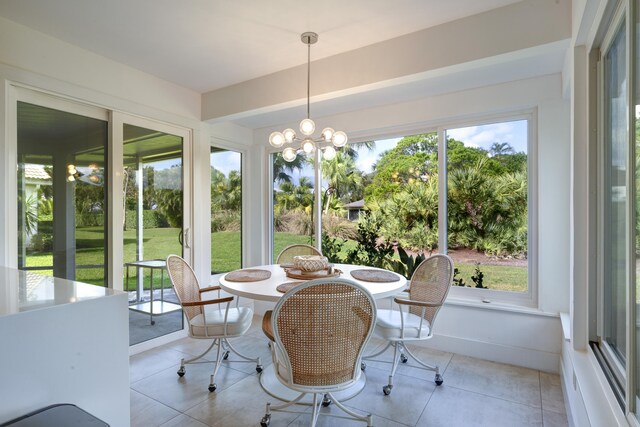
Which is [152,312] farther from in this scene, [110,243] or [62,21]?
[62,21]

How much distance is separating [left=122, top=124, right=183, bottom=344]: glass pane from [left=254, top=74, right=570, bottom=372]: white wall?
9.15 feet

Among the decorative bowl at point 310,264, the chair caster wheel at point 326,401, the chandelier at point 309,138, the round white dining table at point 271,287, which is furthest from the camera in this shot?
the decorative bowl at point 310,264

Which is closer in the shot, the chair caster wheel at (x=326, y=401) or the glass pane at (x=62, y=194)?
the chair caster wheel at (x=326, y=401)

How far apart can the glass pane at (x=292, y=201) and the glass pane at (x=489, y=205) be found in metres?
1.72

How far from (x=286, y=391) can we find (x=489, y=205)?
2418 millimetres

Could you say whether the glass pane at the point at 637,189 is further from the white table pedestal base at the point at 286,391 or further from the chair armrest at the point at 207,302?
the chair armrest at the point at 207,302

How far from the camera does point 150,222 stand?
326 centimetres

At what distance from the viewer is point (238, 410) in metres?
2.17

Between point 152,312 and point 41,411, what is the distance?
2539mm

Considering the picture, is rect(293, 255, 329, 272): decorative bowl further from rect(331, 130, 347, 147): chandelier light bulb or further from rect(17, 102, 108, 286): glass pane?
rect(17, 102, 108, 286): glass pane

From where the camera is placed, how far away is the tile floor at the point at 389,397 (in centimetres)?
206

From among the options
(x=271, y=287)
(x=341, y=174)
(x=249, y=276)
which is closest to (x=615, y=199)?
(x=271, y=287)

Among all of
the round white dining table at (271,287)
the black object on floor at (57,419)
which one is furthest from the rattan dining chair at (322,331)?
the black object on floor at (57,419)

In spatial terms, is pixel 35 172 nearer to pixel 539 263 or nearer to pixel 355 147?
pixel 355 147
